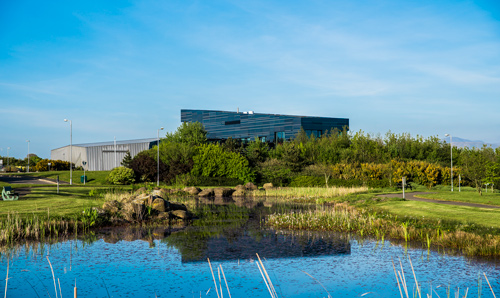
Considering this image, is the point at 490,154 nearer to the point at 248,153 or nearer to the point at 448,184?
the point at 448,184

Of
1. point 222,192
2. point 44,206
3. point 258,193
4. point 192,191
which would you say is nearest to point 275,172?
point 258,193

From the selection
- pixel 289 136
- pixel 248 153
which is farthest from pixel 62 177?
pixel 289 136

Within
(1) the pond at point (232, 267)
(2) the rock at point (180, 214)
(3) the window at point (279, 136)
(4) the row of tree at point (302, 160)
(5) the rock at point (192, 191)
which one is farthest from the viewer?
(3) the window at point (279, 136)

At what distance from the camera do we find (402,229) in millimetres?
15070

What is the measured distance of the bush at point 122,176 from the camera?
4594 cm

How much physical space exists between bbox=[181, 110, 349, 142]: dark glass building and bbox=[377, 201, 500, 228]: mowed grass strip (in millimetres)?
54721

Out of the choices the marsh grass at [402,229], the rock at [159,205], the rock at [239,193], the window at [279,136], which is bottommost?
the rock at [239,193]

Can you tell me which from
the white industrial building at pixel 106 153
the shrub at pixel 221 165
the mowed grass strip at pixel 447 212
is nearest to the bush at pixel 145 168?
the shrub at pixel 221 165

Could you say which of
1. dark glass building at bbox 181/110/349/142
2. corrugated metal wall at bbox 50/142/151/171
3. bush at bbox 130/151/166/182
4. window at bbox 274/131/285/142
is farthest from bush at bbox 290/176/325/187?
corrugated metal wall at bbox 50/142/151/171

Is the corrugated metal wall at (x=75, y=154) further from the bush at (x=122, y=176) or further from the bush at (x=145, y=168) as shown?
the bush at (x=122, y=176)

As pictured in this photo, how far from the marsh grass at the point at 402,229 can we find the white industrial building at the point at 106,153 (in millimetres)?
54869

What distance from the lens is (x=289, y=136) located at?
250 ft

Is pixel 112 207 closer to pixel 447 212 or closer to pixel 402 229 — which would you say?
pixel 402 229

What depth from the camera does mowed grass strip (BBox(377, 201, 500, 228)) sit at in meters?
15.5
